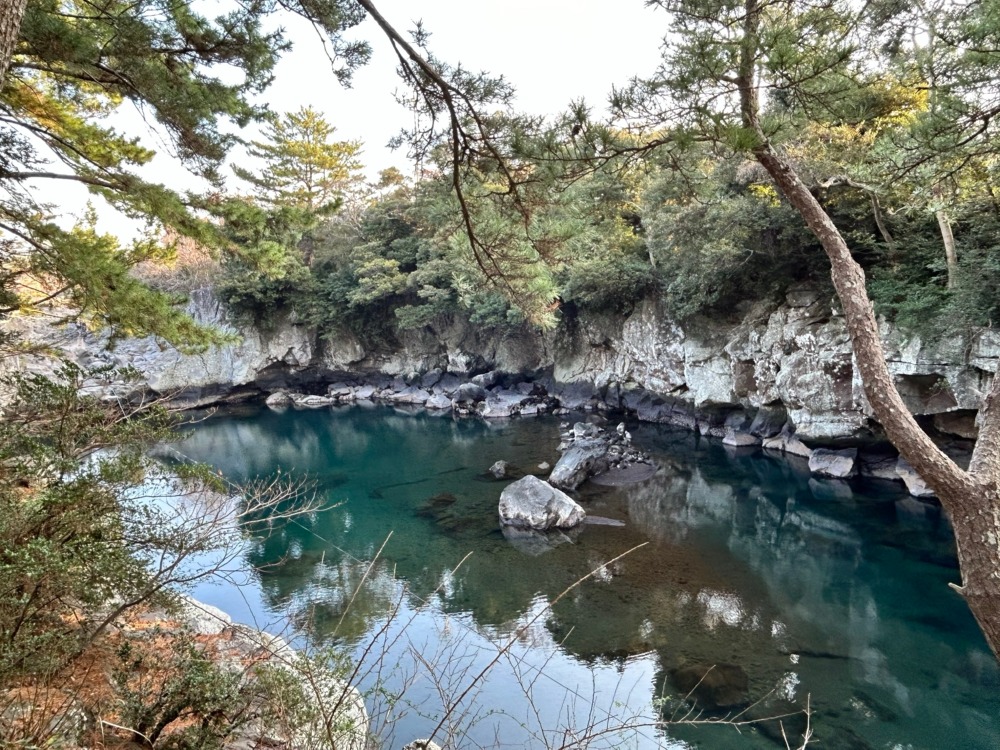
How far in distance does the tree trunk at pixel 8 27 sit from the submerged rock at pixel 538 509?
8265mm

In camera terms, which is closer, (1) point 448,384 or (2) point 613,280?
(2) point 613,280

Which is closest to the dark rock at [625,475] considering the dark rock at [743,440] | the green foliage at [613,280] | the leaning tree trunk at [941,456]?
the dark rock at [743,440]

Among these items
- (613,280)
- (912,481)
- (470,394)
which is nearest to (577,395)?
(470,394)

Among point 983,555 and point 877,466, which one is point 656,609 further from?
point 877,466

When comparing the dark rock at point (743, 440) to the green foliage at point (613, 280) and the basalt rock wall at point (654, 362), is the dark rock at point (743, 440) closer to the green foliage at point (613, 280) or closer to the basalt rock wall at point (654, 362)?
the basalt rock wall at point (654, 362)

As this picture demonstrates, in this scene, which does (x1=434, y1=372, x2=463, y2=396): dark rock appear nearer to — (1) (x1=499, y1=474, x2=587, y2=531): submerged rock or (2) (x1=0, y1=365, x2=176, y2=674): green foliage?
(1) (x1=499, y1=474, x2=587, y2=531): submerged rock

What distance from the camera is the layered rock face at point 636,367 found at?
8.90 meters

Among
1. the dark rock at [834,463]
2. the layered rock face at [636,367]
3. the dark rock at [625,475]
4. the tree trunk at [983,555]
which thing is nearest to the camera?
the tree trunk at [983,555]

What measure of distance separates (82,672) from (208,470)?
3.93ft

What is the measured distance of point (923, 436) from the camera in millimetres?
3092

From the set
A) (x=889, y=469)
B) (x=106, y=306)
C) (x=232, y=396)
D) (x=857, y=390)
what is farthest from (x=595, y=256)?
(x=232, y=396)

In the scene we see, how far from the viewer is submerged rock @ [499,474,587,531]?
9109 mm

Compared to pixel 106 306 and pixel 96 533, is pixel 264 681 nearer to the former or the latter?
pixel 96 533

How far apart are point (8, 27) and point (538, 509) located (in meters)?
8.36
